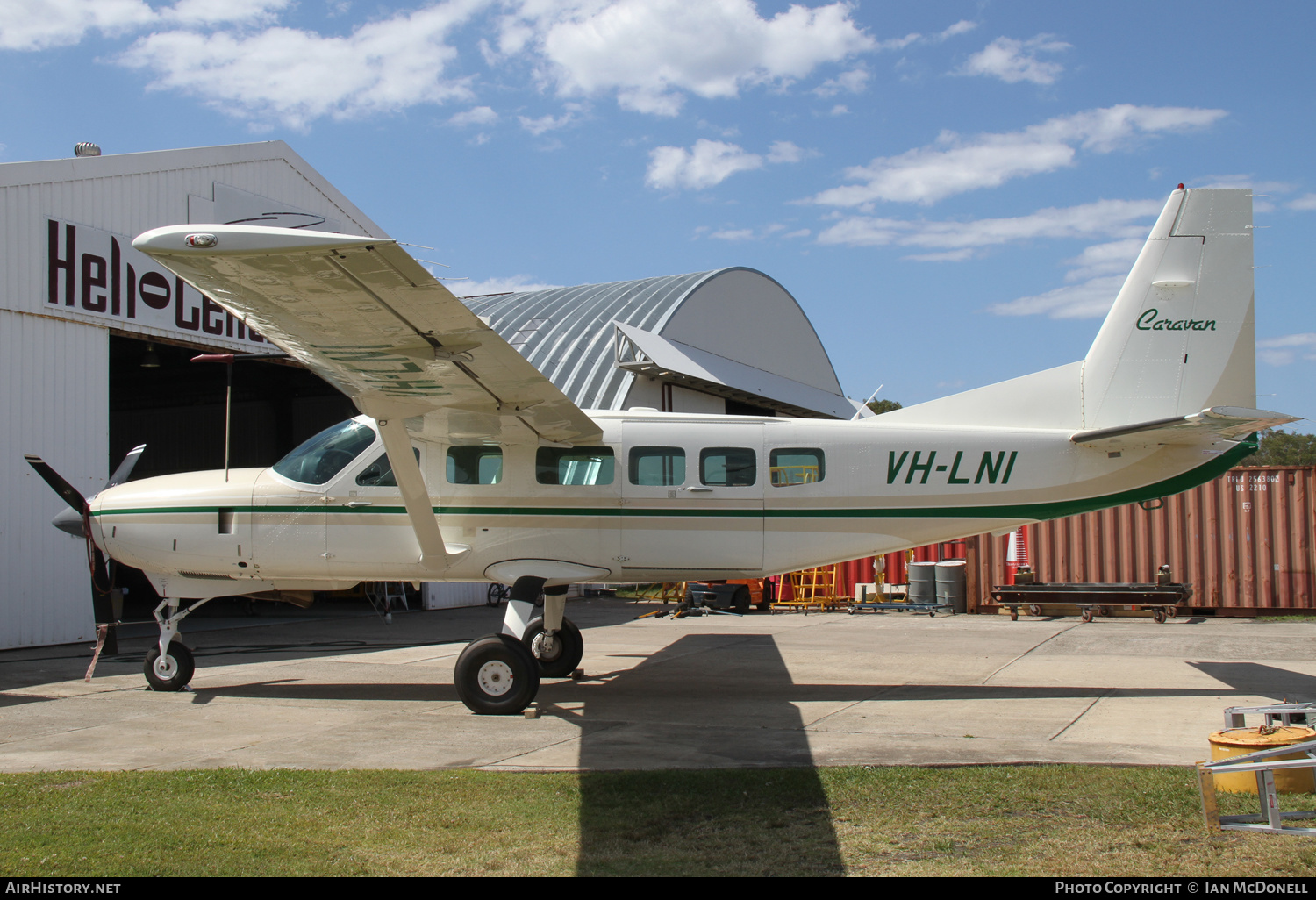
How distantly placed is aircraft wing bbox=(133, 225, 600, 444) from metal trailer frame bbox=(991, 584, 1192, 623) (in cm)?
1216

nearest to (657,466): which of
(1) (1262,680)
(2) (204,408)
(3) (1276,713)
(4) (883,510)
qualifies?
(4) (883,510)

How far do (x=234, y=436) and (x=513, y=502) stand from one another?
23.7 metres

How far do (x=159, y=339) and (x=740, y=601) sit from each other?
12.7 metres

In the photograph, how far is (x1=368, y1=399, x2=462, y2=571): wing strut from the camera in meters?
8.12

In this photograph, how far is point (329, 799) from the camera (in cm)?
530

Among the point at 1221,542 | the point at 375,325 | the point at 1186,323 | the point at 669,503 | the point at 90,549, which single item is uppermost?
the point at 1186,323

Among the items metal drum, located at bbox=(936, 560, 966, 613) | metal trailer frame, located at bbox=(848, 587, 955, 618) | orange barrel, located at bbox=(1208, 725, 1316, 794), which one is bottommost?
metal trailer frame, located at bbox=(848, 587, 955, 618)

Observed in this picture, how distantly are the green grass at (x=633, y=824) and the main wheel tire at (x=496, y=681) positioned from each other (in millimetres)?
2144

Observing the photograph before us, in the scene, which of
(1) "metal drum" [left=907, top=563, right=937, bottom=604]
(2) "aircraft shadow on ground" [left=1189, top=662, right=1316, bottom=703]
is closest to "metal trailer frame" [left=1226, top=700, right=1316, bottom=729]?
(2) "aircraft shadow on ground" [left=1189, top=662, right=1316, bottom=703]

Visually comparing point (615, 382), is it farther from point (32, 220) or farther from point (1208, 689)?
point (1208, 689)

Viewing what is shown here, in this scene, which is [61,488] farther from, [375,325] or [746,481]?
[746,481]

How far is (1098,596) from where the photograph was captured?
16.9 m

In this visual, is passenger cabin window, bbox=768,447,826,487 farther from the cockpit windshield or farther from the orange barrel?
the orange barrel

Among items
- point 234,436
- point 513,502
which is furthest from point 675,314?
point 513,502
